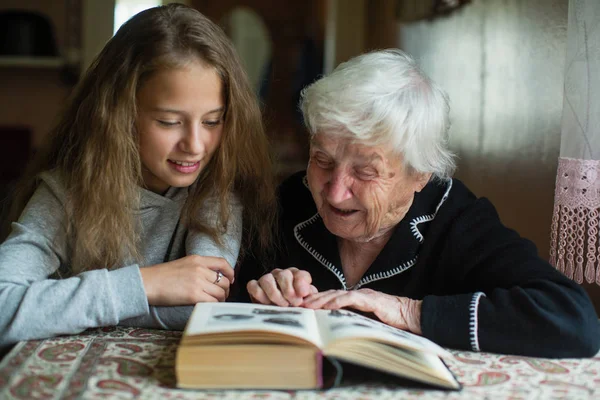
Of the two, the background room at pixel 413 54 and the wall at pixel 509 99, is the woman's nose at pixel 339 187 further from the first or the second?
the wall at pixel 509 99

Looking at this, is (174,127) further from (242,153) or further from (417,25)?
(417,25)

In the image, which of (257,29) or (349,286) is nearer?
(349,286)

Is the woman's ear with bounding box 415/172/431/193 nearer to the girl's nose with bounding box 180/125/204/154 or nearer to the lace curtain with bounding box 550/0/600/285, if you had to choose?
the lace curtain with bounding box 550/0/600/285

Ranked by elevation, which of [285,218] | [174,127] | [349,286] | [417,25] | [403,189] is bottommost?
[349,286]

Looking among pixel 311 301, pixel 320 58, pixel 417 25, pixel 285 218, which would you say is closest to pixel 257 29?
pixel 320 58

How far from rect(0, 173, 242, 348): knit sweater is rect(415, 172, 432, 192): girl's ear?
1.38ft

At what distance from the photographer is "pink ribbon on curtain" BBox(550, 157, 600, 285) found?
1609 millimetres

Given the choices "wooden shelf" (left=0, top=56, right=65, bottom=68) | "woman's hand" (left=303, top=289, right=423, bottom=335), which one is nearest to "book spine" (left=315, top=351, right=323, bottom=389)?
"woman's hand" (left=303, top=289, right=423, bottom=335)

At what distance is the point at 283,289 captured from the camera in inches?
54.5

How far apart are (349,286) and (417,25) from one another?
1.72 metres

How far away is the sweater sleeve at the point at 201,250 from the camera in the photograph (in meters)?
1.39

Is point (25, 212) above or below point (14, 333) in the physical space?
above

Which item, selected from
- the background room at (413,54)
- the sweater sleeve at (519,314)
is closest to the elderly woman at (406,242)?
the sweater sleeve at (519,314)

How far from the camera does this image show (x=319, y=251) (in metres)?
1.67
